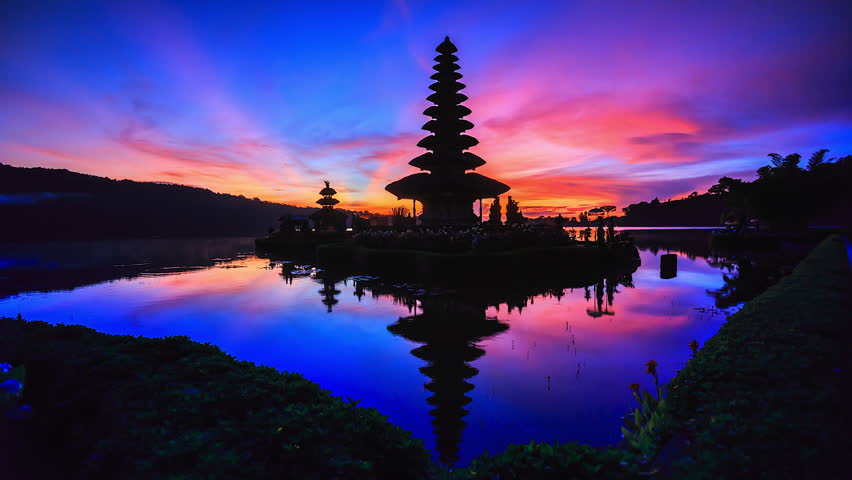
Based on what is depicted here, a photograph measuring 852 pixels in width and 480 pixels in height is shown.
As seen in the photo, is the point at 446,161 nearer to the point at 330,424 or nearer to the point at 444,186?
the point at 444,186

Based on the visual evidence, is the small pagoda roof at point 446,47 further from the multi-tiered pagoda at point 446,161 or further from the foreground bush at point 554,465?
the foreground bush at point 554,465

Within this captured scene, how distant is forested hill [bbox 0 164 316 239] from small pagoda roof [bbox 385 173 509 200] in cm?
12261

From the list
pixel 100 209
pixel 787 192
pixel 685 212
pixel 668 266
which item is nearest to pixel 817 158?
pixel 787 192

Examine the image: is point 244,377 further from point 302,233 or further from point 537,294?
point 302,233

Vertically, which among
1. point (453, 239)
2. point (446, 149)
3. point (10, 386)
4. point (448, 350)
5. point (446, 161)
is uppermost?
point (446, 149)

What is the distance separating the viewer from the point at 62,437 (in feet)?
11.8

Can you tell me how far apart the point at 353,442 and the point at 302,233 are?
41174 millimetres

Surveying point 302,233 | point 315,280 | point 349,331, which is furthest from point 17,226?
point 349,331

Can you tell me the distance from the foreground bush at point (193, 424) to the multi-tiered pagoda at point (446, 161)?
23.1 meters

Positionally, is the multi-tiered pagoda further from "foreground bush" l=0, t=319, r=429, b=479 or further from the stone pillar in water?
"foreground bush" l=0, t=319, r=429, b=479

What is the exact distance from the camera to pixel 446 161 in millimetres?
27891

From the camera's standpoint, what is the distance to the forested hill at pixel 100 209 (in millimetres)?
141125

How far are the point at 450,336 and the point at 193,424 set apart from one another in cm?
538

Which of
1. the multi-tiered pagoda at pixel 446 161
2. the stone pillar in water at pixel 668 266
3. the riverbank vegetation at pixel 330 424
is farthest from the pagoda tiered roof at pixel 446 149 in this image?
the riverbank vegetation at pixel 330 424
